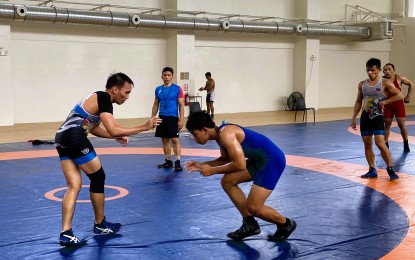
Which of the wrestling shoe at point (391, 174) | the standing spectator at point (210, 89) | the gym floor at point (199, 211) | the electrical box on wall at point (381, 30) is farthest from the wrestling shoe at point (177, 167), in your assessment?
the electrical box on wall at point (381, 30)

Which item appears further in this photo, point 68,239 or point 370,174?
point 370,174

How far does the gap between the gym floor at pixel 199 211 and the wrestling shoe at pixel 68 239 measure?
0.06m

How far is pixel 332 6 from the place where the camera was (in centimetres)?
2453

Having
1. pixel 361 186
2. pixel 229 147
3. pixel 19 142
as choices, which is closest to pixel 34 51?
pixel 19 142

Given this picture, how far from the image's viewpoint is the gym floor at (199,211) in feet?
15.6

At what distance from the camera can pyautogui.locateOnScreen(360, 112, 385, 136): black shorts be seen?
26.0 feet

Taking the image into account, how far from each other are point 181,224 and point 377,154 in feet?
20.6

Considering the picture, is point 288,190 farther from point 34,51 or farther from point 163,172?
point 34,51

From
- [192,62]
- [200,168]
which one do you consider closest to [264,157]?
[200,168]

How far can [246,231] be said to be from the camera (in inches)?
201

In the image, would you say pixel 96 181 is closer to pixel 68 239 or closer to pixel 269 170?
pixel 68 239

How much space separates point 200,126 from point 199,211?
175 cm

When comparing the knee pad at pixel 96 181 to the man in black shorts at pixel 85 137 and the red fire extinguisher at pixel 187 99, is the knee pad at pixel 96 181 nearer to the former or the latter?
the man in black shorts at pixel 85 137

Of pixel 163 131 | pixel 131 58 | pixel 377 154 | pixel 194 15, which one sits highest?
pixel 194 15
